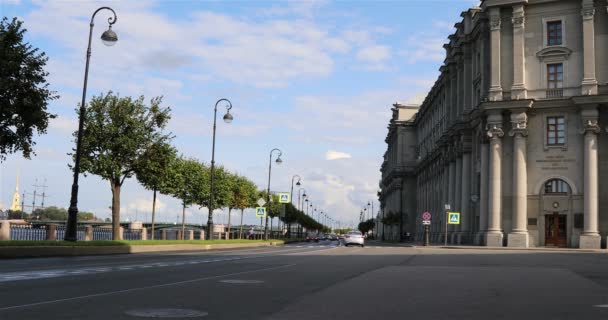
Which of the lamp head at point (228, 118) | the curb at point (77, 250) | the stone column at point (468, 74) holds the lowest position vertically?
the curb at point (77, 250)

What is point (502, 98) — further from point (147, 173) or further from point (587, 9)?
point (147, 173)

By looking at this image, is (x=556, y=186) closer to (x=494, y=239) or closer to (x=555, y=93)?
(x=494, y=239)

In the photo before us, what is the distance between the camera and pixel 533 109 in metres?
59.0

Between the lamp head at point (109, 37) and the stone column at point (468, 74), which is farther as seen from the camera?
the stone column at point (468, 74)

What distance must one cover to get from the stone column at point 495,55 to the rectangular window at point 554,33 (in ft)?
14.4

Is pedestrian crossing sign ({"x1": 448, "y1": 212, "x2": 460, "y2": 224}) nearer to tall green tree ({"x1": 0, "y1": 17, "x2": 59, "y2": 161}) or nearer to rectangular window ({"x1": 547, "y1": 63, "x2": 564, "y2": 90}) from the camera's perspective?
rectangular window ({"x1": 547, "y1": 63, "x2": 564, "y2": 90})

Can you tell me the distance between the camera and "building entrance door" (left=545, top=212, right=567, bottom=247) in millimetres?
58031

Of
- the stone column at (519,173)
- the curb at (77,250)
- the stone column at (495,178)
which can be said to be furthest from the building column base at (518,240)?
the curb at (77,250)

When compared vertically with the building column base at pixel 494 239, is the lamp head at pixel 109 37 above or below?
above

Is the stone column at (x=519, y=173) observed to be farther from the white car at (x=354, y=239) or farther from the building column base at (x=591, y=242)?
the white car at (x=354, y=239)

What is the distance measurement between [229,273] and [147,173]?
2707 cm

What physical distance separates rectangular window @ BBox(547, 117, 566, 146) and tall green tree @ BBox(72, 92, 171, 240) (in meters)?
34.1

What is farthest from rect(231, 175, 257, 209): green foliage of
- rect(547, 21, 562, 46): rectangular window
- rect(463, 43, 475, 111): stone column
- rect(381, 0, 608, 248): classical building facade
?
rect(547, 21, 562, 46): rectangular window

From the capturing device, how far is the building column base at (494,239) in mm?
58438
